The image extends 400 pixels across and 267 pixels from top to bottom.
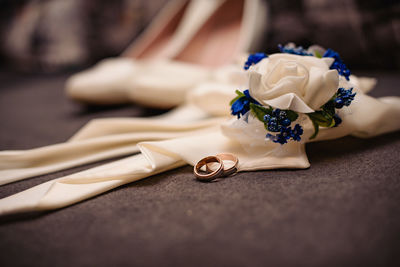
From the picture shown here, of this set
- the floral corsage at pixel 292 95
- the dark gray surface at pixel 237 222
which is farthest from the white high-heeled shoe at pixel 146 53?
the floral corsage at pixel 292 95

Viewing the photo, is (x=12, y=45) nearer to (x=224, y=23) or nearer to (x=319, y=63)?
(x=224, y=23)

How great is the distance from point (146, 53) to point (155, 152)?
3.67 feet

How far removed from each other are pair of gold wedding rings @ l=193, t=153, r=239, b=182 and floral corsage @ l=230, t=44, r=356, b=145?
0.24ft

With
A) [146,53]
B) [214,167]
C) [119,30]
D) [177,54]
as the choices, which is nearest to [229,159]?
[214,167]

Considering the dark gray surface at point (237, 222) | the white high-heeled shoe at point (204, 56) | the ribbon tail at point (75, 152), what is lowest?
the dark gray surface at point (237, 222)

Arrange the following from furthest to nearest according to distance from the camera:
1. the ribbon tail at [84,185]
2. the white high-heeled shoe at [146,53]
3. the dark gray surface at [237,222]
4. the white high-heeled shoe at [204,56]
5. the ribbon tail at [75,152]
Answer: the white high-heeled shoe at [146,53], the white high-heeled shoe at [204,56], the ribbon tail at [75,152], the ribbon tail at [84,185], the dark gray surface at [237,222]

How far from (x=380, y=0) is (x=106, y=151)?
0.95 m

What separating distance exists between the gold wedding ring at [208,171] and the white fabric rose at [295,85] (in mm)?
121

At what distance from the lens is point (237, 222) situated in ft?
1.36

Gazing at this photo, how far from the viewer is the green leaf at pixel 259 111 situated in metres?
0.53

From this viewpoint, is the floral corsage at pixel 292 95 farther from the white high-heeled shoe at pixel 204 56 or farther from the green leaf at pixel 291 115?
the white high-heeled shoe at pixel 204 56

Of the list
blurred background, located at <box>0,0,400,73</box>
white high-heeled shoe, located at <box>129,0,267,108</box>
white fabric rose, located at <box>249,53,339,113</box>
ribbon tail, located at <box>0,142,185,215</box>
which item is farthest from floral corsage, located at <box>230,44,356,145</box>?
blurred background, located at <box>0,0,400,73</box>

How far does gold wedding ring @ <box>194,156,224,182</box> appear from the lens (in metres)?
0.53

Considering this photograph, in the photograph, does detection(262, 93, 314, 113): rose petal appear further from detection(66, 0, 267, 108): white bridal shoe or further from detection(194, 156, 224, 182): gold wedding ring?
detection(66, 0, 267, 108): white bridal shoe
